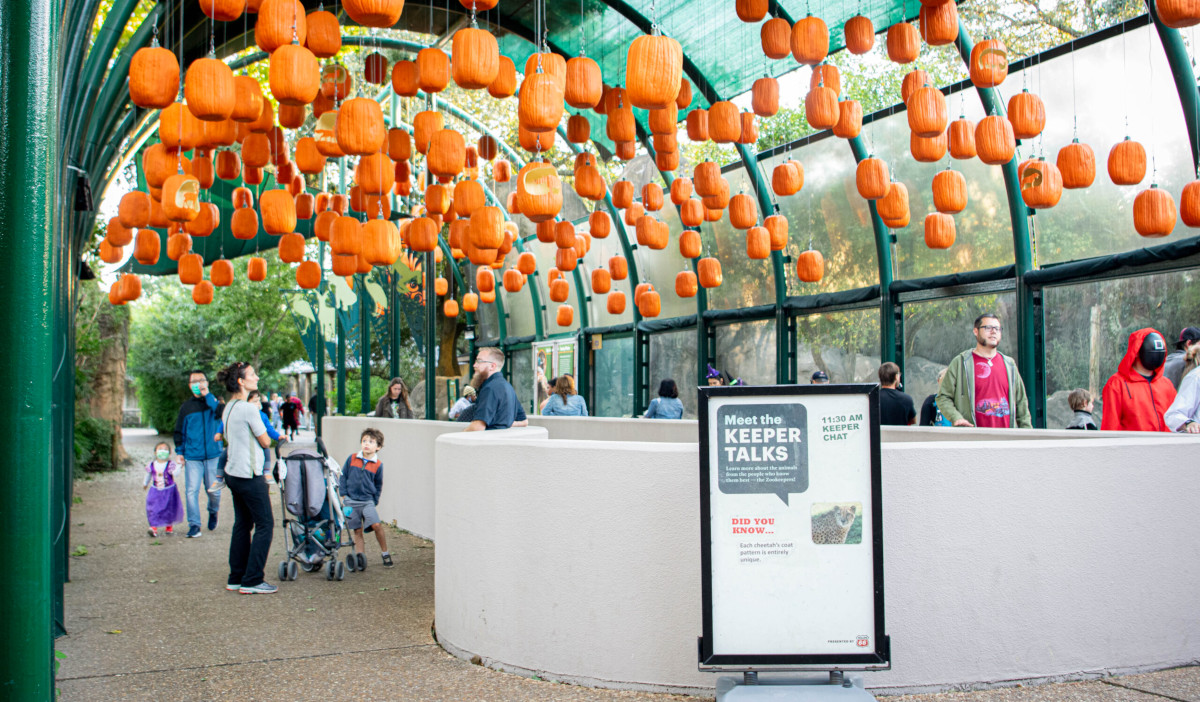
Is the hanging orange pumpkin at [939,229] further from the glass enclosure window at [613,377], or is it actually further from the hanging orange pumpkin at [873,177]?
the glass enclosure window at [613,377]

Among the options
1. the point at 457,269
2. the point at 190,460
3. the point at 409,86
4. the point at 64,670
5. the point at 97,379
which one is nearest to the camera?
the point at 64,670

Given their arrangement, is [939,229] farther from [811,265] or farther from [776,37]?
[776,37]

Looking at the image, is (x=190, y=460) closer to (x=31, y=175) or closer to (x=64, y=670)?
(x=64, y=670)

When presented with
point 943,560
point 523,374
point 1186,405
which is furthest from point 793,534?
point 523,374

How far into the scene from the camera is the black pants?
6.58 meters

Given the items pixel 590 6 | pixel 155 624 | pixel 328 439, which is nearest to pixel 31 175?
pixel 155 624

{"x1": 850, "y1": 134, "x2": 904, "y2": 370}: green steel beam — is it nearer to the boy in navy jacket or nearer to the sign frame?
the boy in navy jacket

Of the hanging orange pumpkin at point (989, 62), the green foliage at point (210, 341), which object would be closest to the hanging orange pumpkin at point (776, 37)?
the hanging orange pumpkin at point (989, 62)

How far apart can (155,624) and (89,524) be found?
5.58 meters

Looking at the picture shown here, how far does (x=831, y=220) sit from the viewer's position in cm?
1220

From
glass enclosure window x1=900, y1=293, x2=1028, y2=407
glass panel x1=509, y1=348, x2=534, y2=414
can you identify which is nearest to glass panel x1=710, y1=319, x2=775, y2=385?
glass enclosure window x1=900, y1=293, x2=1028, y2=407

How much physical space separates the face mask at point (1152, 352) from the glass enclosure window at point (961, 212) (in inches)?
151

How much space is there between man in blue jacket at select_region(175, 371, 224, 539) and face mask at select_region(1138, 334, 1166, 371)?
8060 millimetres

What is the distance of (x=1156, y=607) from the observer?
4.32 metres
